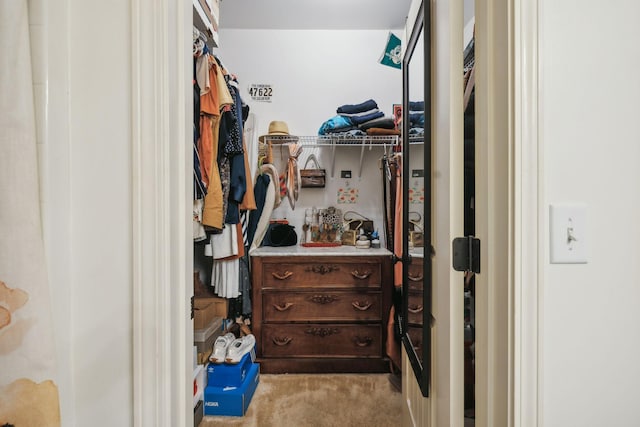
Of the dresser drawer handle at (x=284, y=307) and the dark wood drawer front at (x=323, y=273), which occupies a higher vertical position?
the dark wood drawer front at (x=323, y=273)

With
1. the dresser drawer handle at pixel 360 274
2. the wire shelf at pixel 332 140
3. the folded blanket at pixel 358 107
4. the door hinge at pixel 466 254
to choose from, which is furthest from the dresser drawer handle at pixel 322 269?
the door hinge at pixel 466 254

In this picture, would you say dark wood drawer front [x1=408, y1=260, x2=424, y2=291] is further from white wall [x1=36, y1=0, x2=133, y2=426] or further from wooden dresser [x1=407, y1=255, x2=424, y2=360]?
white wall [x1=36, y1=0, x2=133, y2=426]

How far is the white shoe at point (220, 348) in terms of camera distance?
209 cm

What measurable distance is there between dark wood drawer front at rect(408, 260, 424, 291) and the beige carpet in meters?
0.98

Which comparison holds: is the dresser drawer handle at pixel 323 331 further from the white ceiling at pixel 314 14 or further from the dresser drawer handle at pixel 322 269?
the white ceiling at pixel 314 14

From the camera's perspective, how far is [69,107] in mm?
810

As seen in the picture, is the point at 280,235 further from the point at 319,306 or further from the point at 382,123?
the point at 382,123

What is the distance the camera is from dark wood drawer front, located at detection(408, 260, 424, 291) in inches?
52.1

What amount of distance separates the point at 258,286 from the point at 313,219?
865 mm
